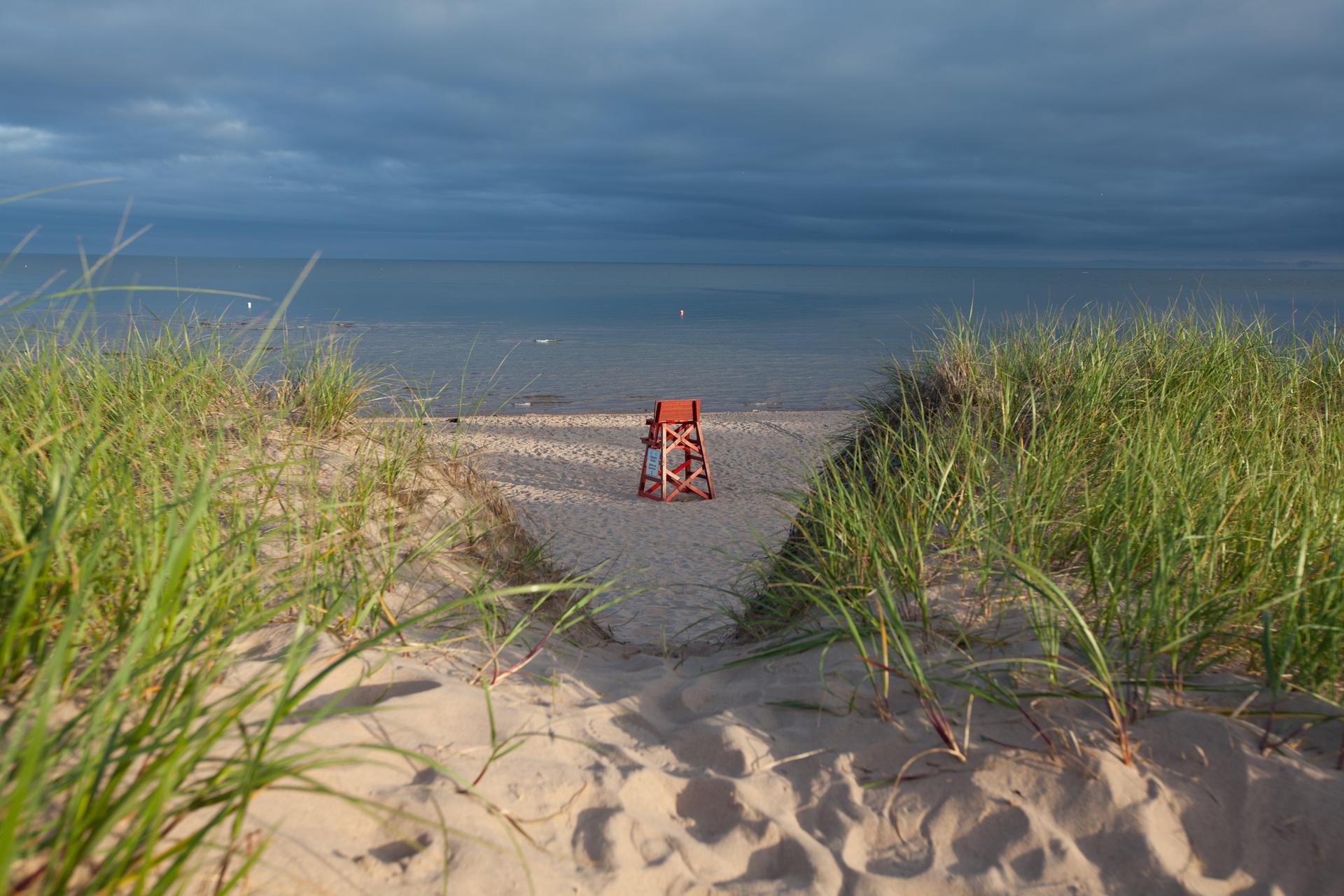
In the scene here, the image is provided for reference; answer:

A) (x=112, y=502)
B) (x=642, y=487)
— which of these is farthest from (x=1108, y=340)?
(x=642, y=487)

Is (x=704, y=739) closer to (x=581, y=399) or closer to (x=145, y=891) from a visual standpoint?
(x=145, y=891)

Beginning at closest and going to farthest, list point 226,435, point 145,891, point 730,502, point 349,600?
point 145,891 → point 349,600 → point 226,435 → point 730,502

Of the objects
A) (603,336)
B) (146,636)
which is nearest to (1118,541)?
(146,636)

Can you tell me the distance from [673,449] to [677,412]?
0.51 m

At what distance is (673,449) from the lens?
10.8 meters

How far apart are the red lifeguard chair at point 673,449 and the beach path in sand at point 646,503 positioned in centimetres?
23

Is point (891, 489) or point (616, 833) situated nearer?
point (616, 833)

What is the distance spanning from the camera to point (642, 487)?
11172 millimetres

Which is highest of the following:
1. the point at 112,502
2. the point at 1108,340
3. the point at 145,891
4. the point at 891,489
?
the point at 1108,340

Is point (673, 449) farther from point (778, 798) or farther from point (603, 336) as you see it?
point (603, 336)

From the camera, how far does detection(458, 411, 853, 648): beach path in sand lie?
5.27m

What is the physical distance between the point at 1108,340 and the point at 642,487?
6587mm

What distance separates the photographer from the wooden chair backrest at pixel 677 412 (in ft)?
35.1

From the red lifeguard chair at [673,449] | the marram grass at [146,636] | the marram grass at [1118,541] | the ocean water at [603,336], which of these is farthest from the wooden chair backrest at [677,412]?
the marram grass at [146,636]
